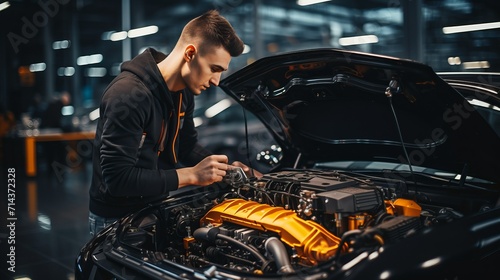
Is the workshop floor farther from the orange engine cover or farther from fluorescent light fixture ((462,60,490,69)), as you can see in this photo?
fluorescent light fixture ((462,60,490,69))

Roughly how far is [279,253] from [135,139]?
0.83 metres

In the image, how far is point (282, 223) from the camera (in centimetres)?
179

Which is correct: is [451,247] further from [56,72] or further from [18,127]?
[56,72]

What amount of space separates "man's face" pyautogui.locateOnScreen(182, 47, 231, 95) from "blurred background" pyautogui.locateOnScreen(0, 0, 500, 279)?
34 cm

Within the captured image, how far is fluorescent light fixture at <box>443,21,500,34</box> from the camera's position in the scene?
21.4 ft

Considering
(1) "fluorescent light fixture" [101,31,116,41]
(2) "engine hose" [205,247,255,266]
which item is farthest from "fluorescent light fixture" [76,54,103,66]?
(2) "engine hose" [205,247,255,266]

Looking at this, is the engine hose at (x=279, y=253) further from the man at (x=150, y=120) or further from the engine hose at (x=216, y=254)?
the man at (x=150, y=120)

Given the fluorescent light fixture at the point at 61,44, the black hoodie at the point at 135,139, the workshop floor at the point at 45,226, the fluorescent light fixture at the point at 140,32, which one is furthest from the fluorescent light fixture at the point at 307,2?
the black hoodie at the point at 135,139

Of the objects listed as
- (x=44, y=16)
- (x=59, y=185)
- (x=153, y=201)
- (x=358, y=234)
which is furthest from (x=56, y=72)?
(x=358, y=234)

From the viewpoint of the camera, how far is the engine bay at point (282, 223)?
1656mm

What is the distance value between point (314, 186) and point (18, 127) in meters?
8.60

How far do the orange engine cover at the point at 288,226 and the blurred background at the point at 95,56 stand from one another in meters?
0.59

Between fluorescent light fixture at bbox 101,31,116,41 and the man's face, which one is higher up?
the man's face

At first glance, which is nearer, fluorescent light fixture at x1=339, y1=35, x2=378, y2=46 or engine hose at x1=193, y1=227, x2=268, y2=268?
engine hose at x1=193, y1=227, x2=268, y2=268
